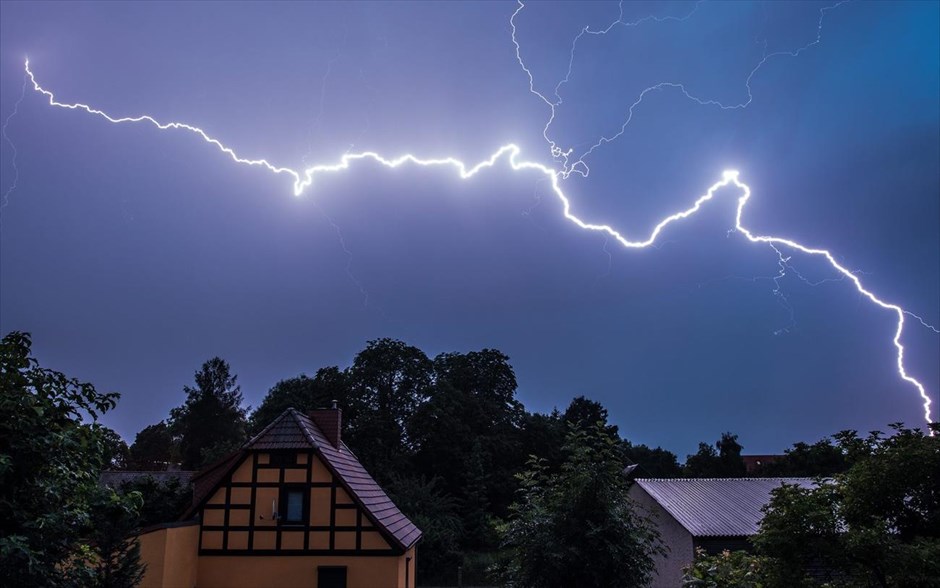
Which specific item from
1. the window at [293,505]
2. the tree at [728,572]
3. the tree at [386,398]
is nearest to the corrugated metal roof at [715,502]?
the tree at [728,572]

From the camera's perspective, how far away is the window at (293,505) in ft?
51.1

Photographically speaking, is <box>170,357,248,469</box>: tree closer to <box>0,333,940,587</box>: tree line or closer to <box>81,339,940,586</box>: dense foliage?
<box>81,339,940,586</box>: dense foliage

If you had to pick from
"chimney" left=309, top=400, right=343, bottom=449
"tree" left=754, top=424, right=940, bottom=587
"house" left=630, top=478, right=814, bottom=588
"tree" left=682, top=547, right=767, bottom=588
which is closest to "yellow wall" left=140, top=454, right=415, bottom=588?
"chimney" left=309, top=400, right=343, bottom=449

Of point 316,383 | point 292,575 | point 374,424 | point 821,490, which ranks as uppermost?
point 316,383

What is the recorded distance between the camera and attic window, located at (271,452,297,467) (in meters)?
16.0

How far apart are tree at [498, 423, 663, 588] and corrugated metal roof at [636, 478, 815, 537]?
484 inches

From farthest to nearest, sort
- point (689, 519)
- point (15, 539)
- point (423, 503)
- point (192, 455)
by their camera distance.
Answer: point (192, 455) < point (423, 503) < point (689, 519) < point (15, 539)

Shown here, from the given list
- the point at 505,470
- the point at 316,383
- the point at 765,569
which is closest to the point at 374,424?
the point at 316,383

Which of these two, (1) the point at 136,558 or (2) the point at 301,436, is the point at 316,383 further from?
(1) the point at 136,558

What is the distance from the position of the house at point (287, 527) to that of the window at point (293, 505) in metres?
0.02

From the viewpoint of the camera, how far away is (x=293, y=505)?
15.8 meters

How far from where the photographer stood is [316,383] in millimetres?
38281

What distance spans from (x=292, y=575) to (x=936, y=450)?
14210mm

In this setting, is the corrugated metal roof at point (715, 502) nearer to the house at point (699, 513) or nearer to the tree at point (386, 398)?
the house at point (699, 513)
